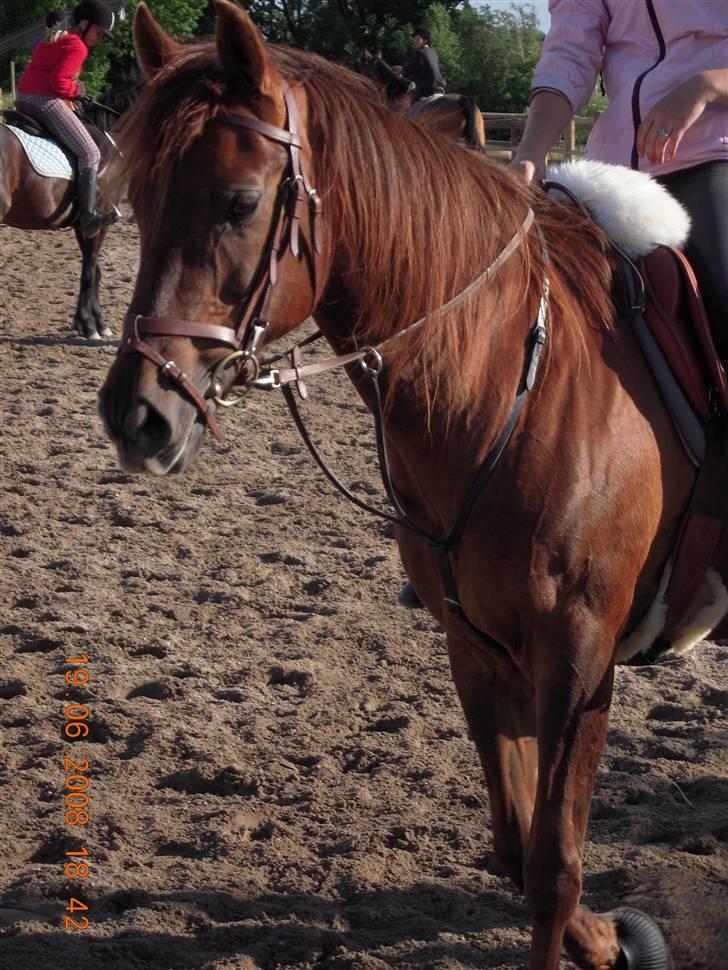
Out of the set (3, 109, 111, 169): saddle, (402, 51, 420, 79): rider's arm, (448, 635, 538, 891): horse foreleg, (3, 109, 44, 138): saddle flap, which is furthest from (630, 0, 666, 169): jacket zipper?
(402, 51, 420, 79): rider's arm

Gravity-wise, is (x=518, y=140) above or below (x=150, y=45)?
below

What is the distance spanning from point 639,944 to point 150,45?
2386 millimetres

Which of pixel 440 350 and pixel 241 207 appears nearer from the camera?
pixel 241 207

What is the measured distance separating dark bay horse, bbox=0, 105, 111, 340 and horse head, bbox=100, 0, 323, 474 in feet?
23.2

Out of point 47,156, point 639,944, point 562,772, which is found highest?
point 47,156

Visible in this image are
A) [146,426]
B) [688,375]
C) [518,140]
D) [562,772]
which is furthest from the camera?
[518,140]

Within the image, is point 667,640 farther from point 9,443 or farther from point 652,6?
point 9,443

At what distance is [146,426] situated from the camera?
2076mm

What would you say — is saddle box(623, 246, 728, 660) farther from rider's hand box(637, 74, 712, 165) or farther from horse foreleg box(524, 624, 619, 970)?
horse foreleg box(524, 624, 619, 970)

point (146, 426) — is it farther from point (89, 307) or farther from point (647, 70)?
point (89, 307)

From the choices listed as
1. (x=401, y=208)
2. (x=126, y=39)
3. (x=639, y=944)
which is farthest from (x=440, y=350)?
(x=126, y=39)

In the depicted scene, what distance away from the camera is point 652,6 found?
284 cm

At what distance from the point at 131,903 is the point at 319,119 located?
208 centimetres
